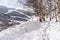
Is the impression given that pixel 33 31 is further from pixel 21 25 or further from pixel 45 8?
pixel 45 8

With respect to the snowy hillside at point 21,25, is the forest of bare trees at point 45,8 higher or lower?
higher

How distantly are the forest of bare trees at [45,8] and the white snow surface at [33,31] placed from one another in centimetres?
7

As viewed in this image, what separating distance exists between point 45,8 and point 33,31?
33 cm

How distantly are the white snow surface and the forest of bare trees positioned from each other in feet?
0.23

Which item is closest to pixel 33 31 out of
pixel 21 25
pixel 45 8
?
pixel 21 25

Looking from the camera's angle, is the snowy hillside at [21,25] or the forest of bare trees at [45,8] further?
the forest of bare trees at [45,8]

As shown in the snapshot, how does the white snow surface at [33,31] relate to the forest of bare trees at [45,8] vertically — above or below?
below

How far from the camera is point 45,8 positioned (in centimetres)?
128

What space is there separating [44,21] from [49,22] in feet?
0.18

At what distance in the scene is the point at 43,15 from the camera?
4.19ft

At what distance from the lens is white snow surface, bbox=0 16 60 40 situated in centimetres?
95

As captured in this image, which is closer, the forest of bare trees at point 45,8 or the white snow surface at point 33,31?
the white snow surface at point 33,31

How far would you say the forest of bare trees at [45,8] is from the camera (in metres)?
1.21

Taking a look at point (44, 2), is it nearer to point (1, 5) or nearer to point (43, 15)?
point (43, 15)
